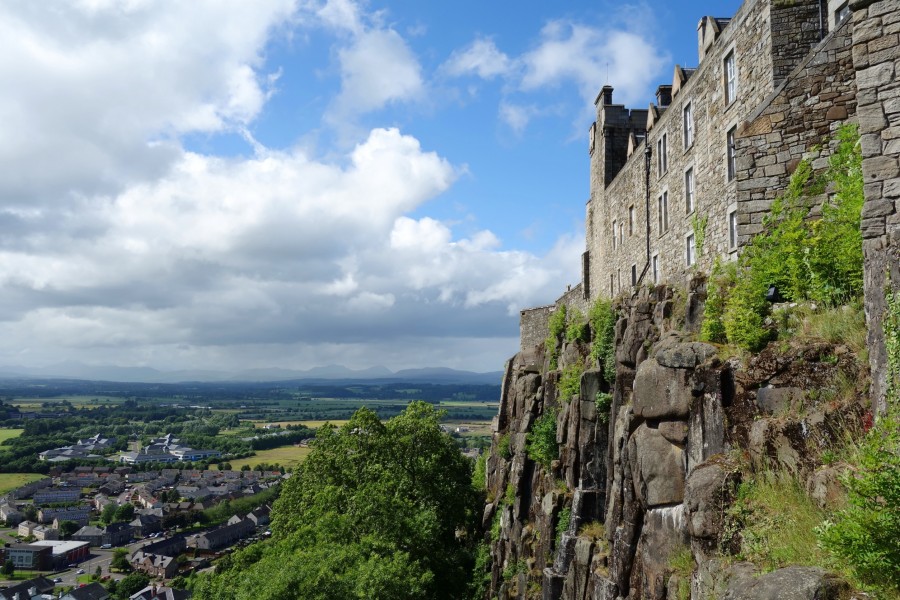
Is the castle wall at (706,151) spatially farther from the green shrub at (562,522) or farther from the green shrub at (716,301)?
the green shrub at (562,522)

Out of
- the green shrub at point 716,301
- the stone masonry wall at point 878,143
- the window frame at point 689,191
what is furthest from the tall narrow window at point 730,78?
the stone masonry wall at point 878,143

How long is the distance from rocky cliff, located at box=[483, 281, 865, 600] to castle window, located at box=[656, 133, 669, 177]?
26.7ft

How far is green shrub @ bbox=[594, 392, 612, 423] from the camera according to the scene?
2205 cm

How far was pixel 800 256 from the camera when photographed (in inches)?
522

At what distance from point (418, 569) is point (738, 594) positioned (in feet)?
70.5

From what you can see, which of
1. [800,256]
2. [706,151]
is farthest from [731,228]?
[800,256]

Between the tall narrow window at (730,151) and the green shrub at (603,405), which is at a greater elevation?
the tall narrow window at (730,151)

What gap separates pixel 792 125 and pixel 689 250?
927 centimetres

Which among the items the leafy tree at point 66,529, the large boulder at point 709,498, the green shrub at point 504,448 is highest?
the large boulder at point 709,498

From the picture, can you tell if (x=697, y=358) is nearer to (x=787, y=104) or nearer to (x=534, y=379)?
(x=787, y=104)

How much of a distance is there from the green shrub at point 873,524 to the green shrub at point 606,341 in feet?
47.5

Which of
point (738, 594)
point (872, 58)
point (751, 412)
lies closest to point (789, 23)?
point (872, 58)

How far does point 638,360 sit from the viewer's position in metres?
19.1

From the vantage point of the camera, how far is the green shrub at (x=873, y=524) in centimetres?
688
